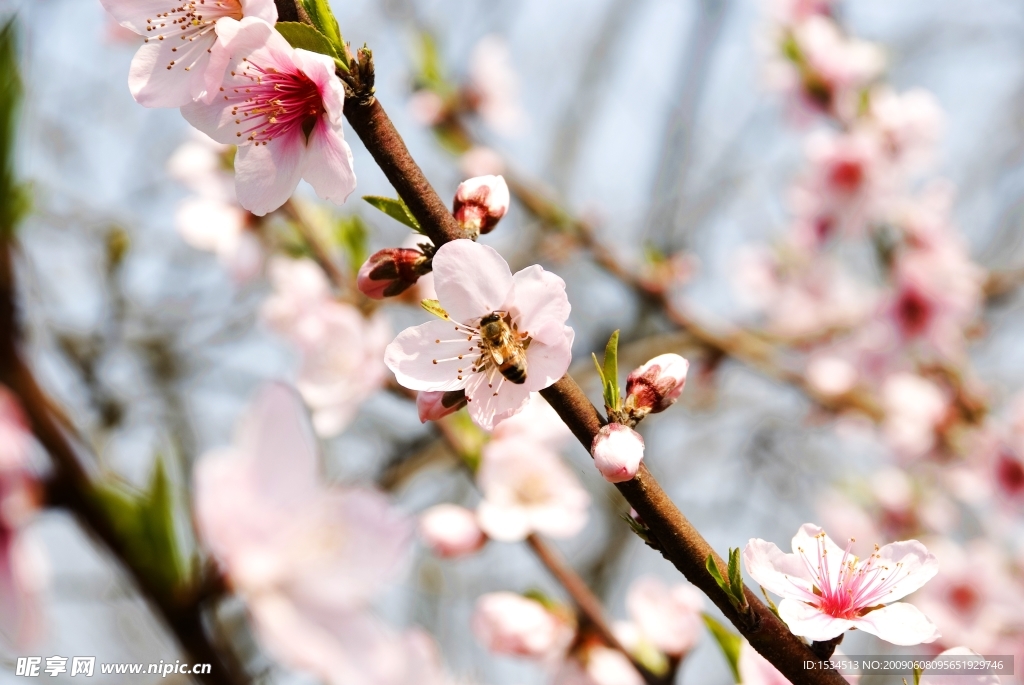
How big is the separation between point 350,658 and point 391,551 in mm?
115

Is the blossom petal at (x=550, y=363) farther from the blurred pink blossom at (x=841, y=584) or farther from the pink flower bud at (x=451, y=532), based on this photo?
the pink flower bud at (x=451, y=532)

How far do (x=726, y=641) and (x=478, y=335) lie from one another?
71 cm

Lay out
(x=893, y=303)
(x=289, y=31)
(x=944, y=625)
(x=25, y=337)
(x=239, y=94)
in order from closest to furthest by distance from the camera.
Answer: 1. (x=25, y=337)
2. (x=289, y=31)
3. (x=239, y=94)
4. (x=944, y=625)
5. (x=893, y=303)

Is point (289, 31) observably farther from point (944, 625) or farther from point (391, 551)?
point (944, 625)

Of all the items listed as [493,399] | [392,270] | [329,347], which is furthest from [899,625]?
[329,347]

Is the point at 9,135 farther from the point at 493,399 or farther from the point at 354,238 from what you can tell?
the point at 354,238

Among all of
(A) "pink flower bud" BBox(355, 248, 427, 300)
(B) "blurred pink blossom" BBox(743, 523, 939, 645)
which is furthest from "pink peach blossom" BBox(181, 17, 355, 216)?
(B) "blurred pink blossom" BBox(743, 523, 939, 645)

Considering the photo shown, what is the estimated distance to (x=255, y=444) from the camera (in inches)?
31.9

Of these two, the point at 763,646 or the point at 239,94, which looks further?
the point at 239,94

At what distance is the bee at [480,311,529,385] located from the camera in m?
1.04

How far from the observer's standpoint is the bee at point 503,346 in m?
1.04

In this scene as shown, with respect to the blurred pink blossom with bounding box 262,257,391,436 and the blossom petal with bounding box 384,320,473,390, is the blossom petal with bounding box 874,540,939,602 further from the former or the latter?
the blurred pink blossom with bounding box 262,257,391,436

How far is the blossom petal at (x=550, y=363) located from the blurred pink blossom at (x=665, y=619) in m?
0.80

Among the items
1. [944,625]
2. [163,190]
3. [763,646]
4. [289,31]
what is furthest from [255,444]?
[163,190]
